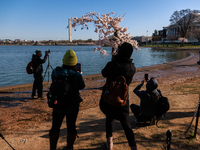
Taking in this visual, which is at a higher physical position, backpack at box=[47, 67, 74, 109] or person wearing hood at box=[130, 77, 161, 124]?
backpack at box=[47, 67, 74, 109]

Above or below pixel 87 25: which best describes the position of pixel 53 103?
below

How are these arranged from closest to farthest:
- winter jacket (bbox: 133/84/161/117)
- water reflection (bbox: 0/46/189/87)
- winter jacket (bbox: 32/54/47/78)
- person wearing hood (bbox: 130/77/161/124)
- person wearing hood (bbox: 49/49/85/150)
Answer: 1. person wearing hood (bbox: 49/49/85/150)
2. person wearing hood (bbox: 130/77/161/124)
3. winter jacket (bbox: 133/84/161/117)
4. winter jacket (bbox: 32/54/47/78)
5. water reflection (bbox: 0/46/189/87)

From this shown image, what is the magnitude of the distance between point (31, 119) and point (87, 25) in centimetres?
412

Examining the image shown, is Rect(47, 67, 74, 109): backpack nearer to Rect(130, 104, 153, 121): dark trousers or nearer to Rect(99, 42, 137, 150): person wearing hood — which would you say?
Rect(99, 42, 137, 150): person wearing hood

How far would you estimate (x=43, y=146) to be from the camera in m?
3.04

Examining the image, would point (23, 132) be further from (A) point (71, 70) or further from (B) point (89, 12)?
(B) point (89, 12)

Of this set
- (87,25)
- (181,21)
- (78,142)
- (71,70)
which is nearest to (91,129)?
(78,142)

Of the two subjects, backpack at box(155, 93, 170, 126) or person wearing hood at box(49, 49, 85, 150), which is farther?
backpack at box(155, 93, 170, 126)

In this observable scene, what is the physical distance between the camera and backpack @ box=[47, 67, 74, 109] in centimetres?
228

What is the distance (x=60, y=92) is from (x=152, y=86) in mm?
1817

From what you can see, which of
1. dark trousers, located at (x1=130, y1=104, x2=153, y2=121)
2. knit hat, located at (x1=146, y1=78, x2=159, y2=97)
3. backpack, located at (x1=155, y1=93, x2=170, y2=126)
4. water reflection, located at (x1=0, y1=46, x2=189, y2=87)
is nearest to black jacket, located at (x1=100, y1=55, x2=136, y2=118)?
knit hat, located at (x1=146, y1=78, x2=159, y2=97)

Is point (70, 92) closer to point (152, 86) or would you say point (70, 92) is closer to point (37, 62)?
point (152, 86)

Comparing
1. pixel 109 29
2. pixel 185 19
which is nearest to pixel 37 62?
pixel 109 29

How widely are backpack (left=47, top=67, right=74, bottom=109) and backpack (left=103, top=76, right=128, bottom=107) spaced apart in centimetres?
65
